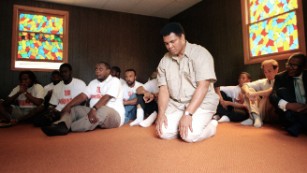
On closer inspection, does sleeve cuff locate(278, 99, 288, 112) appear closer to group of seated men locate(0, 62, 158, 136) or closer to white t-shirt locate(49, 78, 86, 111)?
group of seated men locate(0, 62, 158, 136)

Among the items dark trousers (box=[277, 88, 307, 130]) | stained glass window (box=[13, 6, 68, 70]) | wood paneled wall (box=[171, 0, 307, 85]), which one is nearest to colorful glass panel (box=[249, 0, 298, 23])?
wood paneled wall (box=[171, 0, 307, 85])

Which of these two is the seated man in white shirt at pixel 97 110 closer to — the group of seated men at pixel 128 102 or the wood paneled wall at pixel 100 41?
the group of seated men at pixel 128 102

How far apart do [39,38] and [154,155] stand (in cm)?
418

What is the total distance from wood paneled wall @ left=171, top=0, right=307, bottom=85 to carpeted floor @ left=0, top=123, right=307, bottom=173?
199 centimetres

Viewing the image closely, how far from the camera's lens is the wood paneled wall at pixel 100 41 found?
425 cm

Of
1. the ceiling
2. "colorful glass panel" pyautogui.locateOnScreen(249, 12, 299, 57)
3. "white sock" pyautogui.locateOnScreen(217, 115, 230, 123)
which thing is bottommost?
"white sock" pyautogui.locateOnScreen(217, 115, 230, 123)

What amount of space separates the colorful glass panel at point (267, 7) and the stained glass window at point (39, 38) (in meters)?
3.79

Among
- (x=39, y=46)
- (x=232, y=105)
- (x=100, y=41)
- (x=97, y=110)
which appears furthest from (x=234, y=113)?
(x=39, y=46)

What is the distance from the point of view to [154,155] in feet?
4.62

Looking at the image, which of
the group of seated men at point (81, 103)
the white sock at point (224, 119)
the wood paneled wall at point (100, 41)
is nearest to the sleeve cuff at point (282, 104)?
the white sock at point (224, 119)

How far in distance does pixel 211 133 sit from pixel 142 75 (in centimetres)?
369

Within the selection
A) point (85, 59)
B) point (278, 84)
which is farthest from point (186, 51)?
point (85, 59)

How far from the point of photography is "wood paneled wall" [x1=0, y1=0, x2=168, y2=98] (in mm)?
4250

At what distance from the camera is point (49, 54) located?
4.52 m
